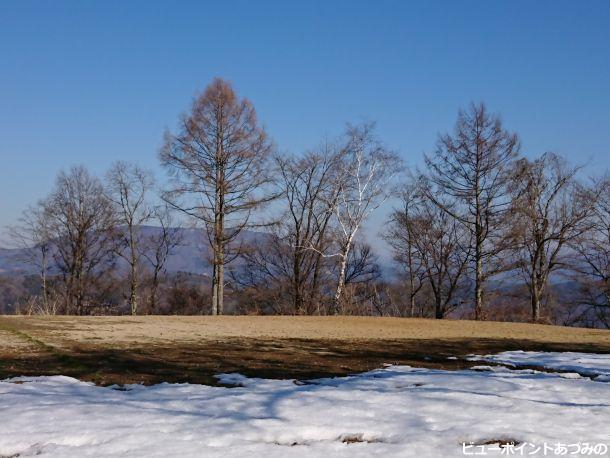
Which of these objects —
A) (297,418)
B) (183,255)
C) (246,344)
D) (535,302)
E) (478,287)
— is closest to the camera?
(297,418)

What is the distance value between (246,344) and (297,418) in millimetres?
7088

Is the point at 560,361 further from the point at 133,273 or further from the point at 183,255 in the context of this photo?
the point at 183,255

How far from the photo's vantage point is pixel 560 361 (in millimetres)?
9836

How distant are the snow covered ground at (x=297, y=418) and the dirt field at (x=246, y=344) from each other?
126 cm

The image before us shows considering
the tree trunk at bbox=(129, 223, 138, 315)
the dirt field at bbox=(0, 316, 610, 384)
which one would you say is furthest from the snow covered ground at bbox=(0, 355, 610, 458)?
the tree trunk at bbox=(129, 223, 138, 315)

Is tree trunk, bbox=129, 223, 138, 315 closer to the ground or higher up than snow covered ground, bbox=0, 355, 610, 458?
higher up

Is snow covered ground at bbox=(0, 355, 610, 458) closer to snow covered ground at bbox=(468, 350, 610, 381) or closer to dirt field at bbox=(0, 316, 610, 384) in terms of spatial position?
dirt field at bbox=(0, 316, 610, 384)

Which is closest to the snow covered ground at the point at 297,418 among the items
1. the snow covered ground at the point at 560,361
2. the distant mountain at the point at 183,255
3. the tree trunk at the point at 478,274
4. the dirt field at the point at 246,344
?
the dirt field at the point at 246,344

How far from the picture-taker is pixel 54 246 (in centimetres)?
3056

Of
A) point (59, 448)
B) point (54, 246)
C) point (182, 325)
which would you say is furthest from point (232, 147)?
point (59, 448)

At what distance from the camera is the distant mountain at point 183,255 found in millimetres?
24750

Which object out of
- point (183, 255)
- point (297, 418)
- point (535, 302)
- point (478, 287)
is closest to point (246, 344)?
point (297, 418)

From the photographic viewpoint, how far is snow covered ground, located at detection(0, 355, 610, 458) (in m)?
4.08

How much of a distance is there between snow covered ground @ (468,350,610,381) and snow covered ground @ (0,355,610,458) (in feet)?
6.86
